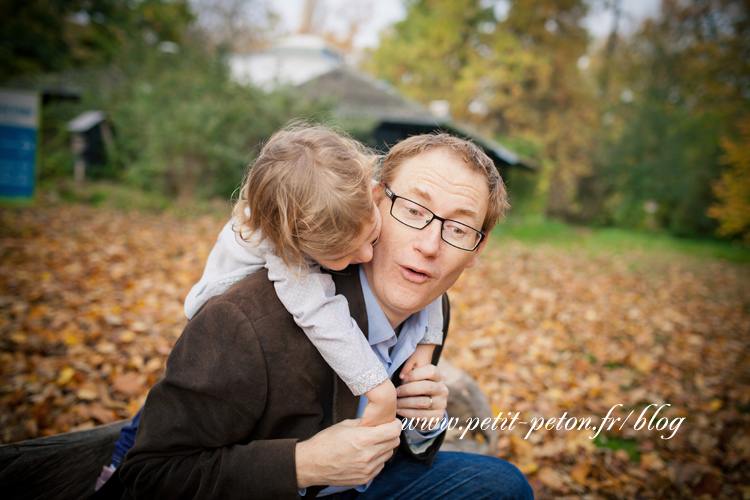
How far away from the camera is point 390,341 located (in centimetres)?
177

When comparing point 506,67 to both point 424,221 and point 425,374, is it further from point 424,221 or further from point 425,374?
point 425,374

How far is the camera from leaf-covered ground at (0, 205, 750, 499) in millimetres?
3459

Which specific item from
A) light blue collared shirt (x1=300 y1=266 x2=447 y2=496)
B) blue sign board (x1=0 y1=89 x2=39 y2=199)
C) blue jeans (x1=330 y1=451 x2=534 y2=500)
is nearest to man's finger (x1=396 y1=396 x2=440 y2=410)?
light blue collared shirt (x1=300 y1=266 x2=447 y2=496)

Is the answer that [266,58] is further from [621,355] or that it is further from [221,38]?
[621,355]

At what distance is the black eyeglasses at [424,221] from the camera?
5.45ft

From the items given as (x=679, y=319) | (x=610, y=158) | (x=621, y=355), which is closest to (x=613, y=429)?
(x=621, y=355)

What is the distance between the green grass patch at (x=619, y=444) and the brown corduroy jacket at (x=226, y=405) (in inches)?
138

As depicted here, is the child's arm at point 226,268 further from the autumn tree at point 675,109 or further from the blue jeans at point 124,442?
the autumn tree at point 675,109

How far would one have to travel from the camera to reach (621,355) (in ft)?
19.3

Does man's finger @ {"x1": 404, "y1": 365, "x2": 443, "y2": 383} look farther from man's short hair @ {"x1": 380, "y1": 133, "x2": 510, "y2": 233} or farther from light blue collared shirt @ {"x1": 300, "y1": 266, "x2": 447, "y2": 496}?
man's short hair @ {"x1": 380, "y1": 133, "x2": 510, "y2": 233}

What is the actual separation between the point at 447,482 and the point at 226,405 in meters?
1.08

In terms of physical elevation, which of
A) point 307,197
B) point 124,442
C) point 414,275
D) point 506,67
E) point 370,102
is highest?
point 506,67

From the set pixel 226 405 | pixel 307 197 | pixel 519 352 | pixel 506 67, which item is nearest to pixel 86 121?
pixel 519 352

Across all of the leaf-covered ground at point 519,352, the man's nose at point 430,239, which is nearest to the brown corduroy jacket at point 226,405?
the man's nose at point 430,239
